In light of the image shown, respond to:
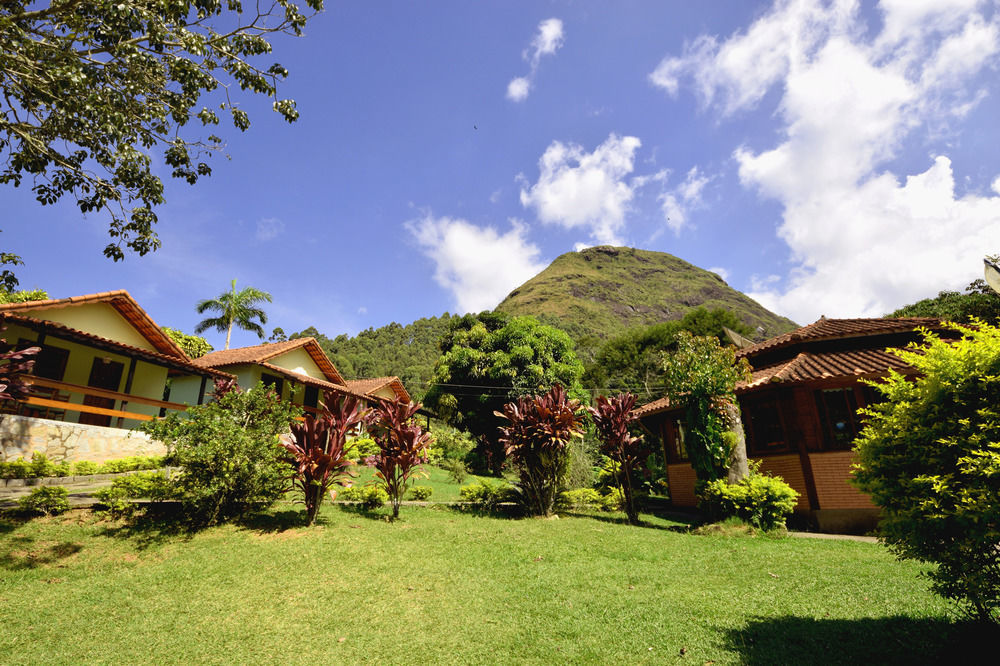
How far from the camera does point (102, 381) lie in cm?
2003

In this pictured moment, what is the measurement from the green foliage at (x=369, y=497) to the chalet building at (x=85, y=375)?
217 inches

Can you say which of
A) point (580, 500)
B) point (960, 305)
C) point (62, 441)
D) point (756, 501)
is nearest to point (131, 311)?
point (62, 441)

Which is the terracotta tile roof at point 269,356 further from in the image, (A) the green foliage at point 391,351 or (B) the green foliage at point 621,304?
(B) the green foliage at point 621,304

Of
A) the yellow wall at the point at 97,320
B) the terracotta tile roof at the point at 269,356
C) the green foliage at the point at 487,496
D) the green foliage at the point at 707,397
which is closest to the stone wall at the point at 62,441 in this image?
the yellow wall at the point at 97,320

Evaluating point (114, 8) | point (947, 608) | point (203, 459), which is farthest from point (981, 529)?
point (114, 8)

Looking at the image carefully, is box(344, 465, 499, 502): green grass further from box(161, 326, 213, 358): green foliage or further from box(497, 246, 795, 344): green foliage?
box(497, 246, 795, 344): green foliage

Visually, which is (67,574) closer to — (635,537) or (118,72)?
(118,72)

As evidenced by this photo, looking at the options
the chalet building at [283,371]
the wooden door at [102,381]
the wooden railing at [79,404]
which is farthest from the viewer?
the chalet building at [283,371]

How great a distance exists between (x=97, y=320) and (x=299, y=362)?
35.1 ft

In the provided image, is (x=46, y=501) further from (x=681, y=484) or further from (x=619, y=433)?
(x=681, y=484)

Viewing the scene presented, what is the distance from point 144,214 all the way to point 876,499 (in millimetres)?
13040

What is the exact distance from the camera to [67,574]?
6262 millimetres

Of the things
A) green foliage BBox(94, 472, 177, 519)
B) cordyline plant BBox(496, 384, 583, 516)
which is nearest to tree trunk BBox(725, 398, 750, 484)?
cordyline plant BBox(496, 384, 583, 516)

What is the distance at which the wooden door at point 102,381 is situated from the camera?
19531mm
